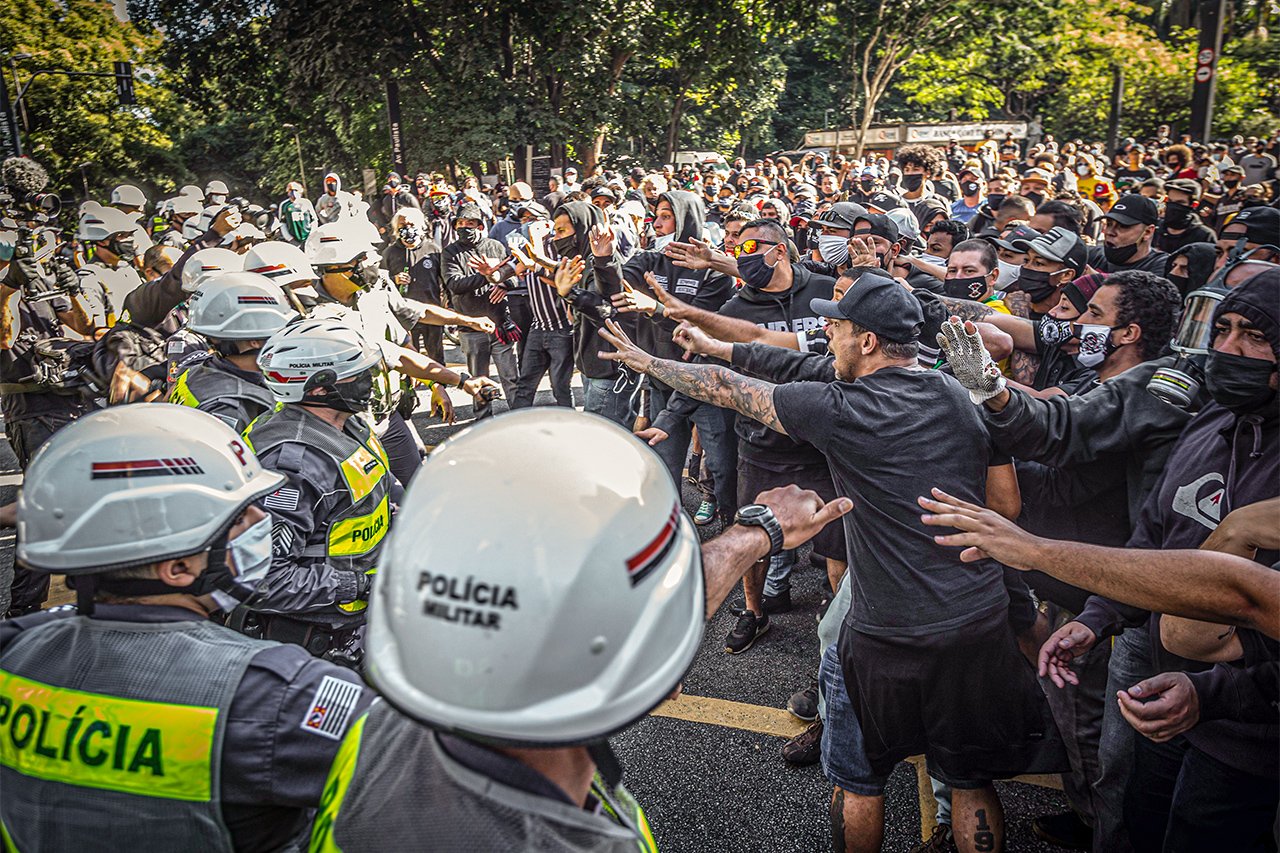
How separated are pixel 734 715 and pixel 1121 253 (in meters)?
4.18

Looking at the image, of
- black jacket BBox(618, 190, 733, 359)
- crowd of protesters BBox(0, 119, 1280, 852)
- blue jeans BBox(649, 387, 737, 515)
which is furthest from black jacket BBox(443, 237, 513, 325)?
blue jeans BBox(649, 387, 737, 515)

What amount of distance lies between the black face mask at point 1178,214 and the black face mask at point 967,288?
10.3 feet

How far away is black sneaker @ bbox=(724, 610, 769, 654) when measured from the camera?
458cm

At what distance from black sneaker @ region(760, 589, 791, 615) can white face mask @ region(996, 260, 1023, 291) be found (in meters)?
2.28

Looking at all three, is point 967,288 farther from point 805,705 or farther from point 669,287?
point 805,705

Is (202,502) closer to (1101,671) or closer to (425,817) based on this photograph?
(425,817)

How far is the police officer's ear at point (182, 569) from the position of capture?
1.72 metres

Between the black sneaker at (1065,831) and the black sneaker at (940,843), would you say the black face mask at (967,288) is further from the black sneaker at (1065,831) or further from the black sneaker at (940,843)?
the black sneaker at (940,843)

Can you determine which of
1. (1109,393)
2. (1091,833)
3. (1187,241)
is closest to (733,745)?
(1091,833)

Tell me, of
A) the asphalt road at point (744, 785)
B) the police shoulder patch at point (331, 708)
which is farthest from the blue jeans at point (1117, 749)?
the police shoulder patch at point (331, 708)

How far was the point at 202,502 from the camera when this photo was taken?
178 centimetres

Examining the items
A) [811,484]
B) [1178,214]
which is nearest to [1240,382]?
[811,484]

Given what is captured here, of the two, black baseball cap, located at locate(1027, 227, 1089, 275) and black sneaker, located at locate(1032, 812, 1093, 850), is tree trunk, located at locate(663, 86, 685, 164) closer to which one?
black baseball cap, located at locate(1027, 227, 1089, 275)

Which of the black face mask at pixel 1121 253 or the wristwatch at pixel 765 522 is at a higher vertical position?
the black face mask at pixel 1121 253
